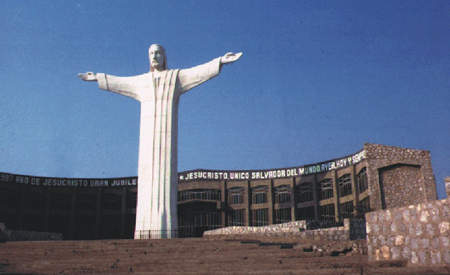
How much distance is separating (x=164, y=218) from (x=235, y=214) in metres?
32.4

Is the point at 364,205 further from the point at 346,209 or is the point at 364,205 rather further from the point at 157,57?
the point at 157,57

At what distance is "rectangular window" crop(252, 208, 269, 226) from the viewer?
51.7 metres

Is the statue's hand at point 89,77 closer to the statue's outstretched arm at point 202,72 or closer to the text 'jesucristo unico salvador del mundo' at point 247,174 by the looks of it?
the statue's outstretched arm at point 202,72

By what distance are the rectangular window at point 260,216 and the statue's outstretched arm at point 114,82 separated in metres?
31.9

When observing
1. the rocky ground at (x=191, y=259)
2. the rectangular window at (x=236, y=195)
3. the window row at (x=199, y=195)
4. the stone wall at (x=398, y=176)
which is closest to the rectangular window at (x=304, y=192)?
the rectangular window at (x=236, y=195)

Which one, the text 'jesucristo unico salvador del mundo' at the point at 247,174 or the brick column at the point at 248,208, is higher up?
the text 'jesucristo unico salvador del mundo' at the point at 247,174

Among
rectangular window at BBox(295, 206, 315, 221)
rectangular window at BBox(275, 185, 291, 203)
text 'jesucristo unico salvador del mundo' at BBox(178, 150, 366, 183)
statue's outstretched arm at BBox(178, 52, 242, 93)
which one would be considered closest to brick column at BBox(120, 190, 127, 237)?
text 'jesucristo unico salvador del mundo' at BBox(178, 150, 366, 183)

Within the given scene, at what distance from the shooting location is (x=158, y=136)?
2222 centimetres

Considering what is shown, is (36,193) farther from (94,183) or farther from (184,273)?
(184,273)

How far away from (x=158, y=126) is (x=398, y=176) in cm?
1795

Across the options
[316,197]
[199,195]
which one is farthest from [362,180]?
[199,195]

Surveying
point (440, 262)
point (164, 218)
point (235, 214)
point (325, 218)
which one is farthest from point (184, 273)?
point (235, 214)

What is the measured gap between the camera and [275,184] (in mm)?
51438

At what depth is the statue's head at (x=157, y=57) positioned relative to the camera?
892 inches
